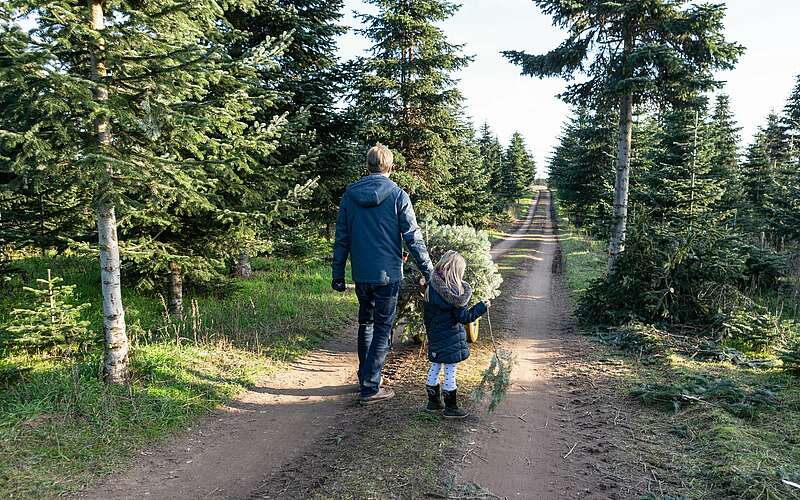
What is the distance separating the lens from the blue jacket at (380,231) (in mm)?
5066

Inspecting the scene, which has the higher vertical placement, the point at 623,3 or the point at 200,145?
the point at 623,3

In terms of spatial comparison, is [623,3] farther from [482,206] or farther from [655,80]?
[482,206]

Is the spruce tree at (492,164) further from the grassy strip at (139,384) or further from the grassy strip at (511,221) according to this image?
the grassy strip at (139,384)

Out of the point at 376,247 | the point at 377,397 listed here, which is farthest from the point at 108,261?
the point at 377,397

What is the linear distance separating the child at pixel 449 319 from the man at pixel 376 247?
0.80 ft

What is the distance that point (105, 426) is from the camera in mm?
4492

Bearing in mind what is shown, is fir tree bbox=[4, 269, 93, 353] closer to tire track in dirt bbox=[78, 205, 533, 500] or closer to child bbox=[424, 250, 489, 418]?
tire track in dirt bbox=[78, 205, 533, 500]

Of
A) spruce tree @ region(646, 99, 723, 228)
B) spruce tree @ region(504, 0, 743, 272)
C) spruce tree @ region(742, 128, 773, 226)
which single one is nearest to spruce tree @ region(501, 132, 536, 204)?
spruce tree @ region(742, 128, 773, 226)

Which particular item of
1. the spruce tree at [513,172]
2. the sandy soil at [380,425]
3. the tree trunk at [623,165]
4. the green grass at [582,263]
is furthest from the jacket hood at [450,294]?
the spruce tree at [513,172]

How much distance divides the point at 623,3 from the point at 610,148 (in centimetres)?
1610

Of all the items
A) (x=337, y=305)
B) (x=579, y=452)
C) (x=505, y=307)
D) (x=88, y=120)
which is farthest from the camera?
(x=505, y=307)

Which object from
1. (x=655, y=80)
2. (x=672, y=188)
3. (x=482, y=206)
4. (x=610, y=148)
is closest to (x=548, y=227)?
(x=482, y=206)

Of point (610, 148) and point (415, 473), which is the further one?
point (610, 148)

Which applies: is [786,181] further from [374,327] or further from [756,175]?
[374,327]
